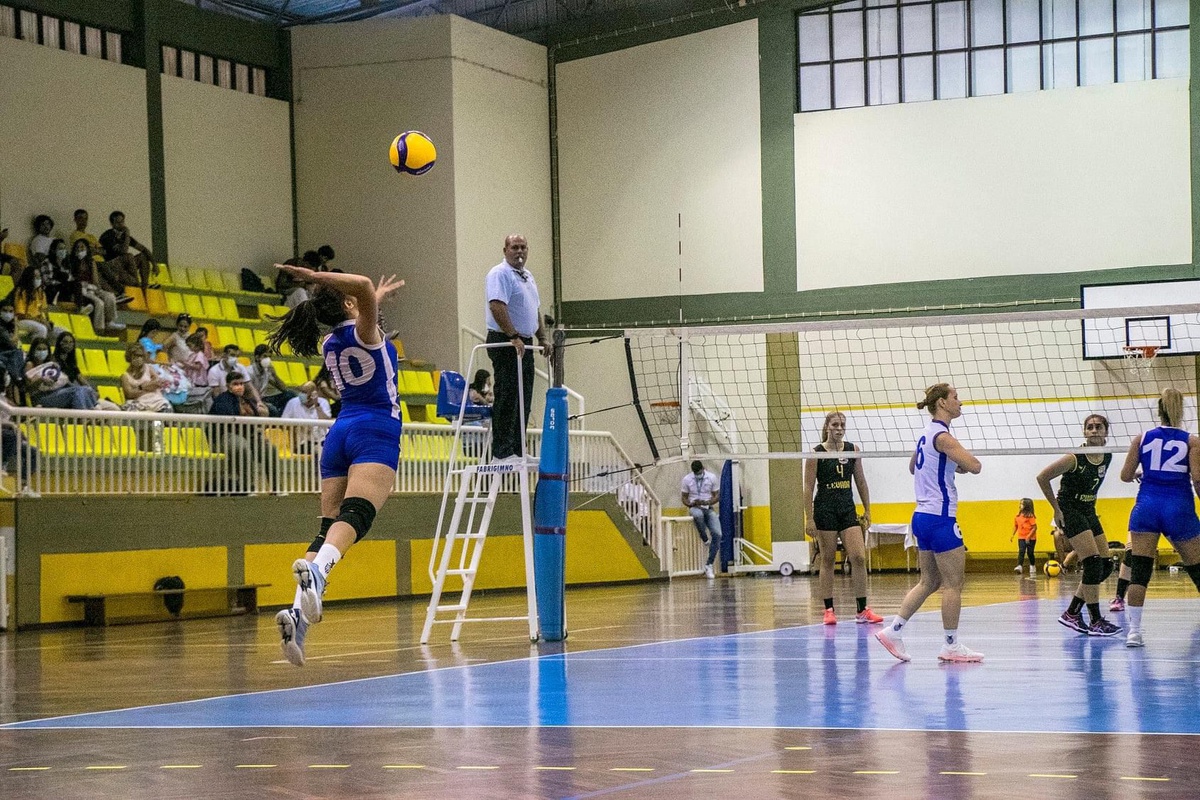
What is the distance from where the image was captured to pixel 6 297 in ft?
63.3

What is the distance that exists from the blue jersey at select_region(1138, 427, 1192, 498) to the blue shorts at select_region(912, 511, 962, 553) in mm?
1578

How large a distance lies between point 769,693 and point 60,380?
11.3 meters

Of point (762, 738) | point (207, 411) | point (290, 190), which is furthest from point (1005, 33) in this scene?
point (762, 738)

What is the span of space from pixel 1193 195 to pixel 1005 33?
13.4 feet

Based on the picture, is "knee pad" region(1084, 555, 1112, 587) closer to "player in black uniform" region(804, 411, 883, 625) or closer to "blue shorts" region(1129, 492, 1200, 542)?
"blue shorts" region(1129, 492, 1200, 542)

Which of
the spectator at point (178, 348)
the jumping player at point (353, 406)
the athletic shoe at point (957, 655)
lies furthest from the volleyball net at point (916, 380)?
the jumping player at point (353, 406)

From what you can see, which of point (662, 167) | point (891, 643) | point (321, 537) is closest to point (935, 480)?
point (891, 643)

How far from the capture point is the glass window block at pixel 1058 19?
24.1m

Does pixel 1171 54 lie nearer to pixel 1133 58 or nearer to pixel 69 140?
pixel 1133 58

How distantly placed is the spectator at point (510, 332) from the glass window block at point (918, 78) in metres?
15.6

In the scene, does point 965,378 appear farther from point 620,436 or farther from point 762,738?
point 762,738

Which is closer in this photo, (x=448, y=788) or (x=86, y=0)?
(x=448, y=788)

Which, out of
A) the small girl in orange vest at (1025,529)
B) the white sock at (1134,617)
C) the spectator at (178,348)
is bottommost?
the small girl in orange vest at (1025,529)

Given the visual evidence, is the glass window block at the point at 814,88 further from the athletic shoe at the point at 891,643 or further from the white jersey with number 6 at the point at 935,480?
the athletic shoe at the point at 891,643
